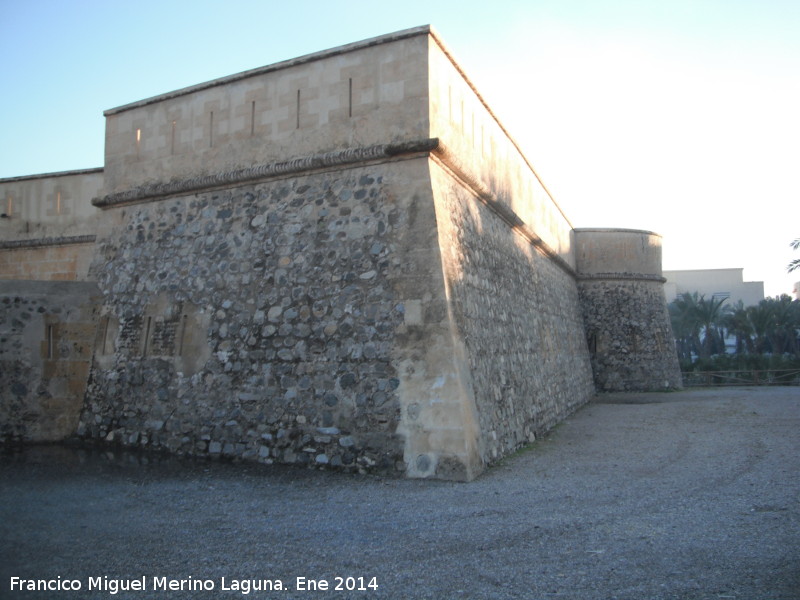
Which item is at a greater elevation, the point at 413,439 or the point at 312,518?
the point at 413,439

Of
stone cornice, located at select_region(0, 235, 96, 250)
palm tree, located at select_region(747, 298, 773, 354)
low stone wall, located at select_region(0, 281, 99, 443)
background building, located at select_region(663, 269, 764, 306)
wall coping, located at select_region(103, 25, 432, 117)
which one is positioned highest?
background building, located at select_region(663, 269, 764, 306)

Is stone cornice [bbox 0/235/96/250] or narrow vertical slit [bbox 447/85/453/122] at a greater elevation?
narrow vertical slit [bbox 447/85/453/122]

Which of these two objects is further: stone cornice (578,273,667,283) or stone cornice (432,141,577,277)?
stone cornice (578,273,667,283)

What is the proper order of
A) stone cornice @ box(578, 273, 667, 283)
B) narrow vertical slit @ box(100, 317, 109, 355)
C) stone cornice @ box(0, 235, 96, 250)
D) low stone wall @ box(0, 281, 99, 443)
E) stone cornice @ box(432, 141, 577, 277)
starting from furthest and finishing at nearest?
stone cornice @ box(578, 273, 667, 283)
stone cornice @ box(0, 235, 96, 250)
narrow vertical slit @ box(100, 317, 109, 355)
low stone wall @ box(0, 281, 99, 443)
stone cornice @ box(432, 141, 577, 277)

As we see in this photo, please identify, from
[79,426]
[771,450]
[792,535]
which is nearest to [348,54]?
[79,426]

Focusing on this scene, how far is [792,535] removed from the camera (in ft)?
14.4

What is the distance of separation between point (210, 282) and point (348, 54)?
3.22 meters

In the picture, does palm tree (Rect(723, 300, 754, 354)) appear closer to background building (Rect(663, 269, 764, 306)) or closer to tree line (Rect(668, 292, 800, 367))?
tree line (Rect(668, 292, 800, 367))

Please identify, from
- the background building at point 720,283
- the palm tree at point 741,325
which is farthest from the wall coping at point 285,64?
A: the background building at point 720,283

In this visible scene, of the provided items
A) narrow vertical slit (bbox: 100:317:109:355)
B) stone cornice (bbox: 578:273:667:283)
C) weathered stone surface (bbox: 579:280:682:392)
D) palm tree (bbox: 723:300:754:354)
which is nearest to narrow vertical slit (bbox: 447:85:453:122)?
narrow vertical slit (bbox: 100:317:109:355)

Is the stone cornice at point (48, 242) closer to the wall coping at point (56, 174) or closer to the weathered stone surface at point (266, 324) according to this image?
the wall coping at point (56, 174)

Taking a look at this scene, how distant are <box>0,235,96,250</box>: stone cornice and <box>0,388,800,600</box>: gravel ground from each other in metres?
4.92

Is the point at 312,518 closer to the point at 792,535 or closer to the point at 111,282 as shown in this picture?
the point at 792,535

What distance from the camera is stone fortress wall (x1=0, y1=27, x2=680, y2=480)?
6.60 metres
